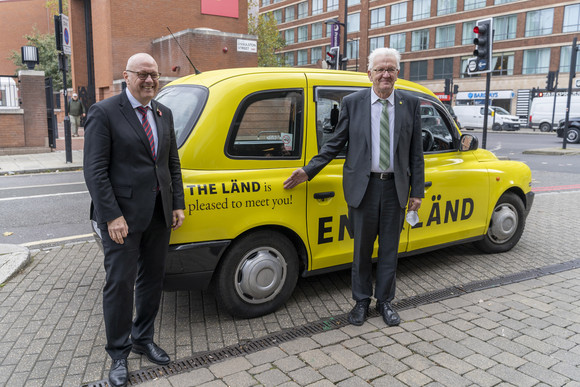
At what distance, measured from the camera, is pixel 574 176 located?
12.2 meters

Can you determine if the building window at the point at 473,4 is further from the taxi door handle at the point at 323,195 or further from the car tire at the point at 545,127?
the taxi door handle at the point at 323,195

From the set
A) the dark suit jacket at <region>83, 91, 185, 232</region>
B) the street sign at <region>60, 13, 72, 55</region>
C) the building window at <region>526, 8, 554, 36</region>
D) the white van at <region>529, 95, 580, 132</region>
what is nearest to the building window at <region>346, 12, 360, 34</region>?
the building window at <region>526, 8, 554, 36</region>

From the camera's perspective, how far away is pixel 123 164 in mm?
2654

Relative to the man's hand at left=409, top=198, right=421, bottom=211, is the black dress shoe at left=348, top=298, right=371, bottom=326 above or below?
below

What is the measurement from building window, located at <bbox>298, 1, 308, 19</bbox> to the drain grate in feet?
213

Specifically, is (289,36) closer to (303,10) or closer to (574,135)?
(303,10)

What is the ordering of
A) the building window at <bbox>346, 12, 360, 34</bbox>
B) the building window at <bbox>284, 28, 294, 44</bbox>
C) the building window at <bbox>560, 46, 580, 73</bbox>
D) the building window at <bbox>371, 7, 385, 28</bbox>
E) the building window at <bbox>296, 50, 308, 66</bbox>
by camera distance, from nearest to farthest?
the building window at <bbox>560, 46, 580, 73</bbox>
the building window at <bbox>371, 7, 385, 28</bbox>
the building window at <bbox>346, 12, 360, 34</bbox>
the building window at <bbox>296, 50, 308, 66</bbox>
the building window at <bbox>284, 28, 294, 44</bbox>

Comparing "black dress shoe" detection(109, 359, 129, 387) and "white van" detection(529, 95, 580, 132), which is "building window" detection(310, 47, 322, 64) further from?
"black dress shoe" detection(109, 359, 129, 387)

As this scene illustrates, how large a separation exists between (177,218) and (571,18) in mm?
48104

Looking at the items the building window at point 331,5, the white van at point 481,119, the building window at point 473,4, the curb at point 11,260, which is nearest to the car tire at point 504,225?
the curb at point 11,260

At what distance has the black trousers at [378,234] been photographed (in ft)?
11.7

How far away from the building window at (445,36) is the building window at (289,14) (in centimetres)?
2408

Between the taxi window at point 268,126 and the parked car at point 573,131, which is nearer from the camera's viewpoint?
the taxi window at point 268,126

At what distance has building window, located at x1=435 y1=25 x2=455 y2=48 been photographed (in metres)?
48.9
